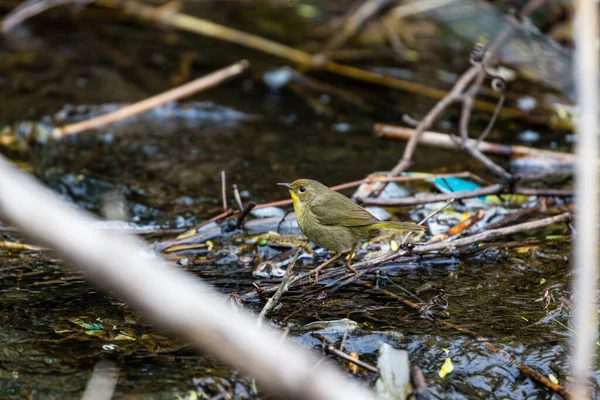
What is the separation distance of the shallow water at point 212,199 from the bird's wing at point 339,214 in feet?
1.17

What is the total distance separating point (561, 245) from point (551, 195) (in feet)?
2.08

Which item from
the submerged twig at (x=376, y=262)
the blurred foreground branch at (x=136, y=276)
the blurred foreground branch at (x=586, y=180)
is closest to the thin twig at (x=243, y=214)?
the submerged twig at (x=376, y=262)

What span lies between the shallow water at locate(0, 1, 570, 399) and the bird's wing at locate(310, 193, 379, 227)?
355mm

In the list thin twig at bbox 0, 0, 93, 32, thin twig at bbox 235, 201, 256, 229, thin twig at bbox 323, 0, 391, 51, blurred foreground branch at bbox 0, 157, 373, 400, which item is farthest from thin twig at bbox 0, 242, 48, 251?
thin twig at bbox 323, 0, 391, 51

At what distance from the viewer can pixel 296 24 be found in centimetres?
1120

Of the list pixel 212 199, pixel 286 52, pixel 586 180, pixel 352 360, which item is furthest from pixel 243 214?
pixel 286 52

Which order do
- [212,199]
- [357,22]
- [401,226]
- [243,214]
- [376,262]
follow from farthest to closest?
1. [357,22]
2. [212,199]
3. [243,214]
4. [401,226]
5. [376,262]

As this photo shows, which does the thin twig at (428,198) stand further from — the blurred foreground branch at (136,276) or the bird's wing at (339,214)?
the blurred foreground branch at (136,276)

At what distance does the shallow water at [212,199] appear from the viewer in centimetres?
295

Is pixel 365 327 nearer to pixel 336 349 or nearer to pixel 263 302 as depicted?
pixel 336 349

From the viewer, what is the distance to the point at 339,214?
405 cm

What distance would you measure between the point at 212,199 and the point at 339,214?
5.57 ft

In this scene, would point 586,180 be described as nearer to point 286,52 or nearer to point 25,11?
point 286,52

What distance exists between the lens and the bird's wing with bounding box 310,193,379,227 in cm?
401
